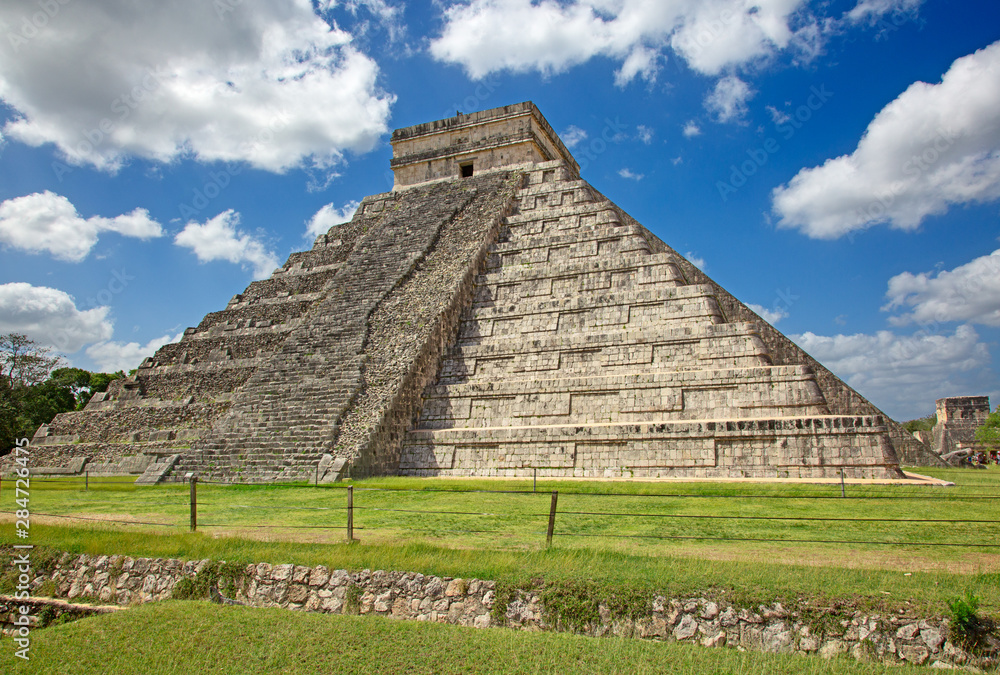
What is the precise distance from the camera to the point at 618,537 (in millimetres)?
6258

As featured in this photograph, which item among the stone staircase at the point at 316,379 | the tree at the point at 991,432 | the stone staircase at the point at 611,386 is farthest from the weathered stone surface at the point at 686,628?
the tree at the point at 991,432

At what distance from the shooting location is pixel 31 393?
26.2 m

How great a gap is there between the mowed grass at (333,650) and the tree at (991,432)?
21609 mm

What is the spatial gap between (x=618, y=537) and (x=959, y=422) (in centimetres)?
2310

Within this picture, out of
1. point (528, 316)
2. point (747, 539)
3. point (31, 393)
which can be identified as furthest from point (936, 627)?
point (31, 393)

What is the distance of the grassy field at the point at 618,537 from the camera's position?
459 cm

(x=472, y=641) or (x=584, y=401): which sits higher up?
(x=584, y=401)

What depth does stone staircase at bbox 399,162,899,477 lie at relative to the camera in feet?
35.9

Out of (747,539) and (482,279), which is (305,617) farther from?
(482,279)

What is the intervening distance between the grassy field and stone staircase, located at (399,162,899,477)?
1478 mm

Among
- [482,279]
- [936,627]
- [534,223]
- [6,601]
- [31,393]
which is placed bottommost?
[6,601]

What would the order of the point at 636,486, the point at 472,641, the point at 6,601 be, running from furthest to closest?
the point at 636,486 < the point at 6,601 < the point at 472,641

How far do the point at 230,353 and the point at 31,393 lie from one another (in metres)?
14.3

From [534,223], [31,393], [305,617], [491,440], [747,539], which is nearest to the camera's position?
[305,617]
